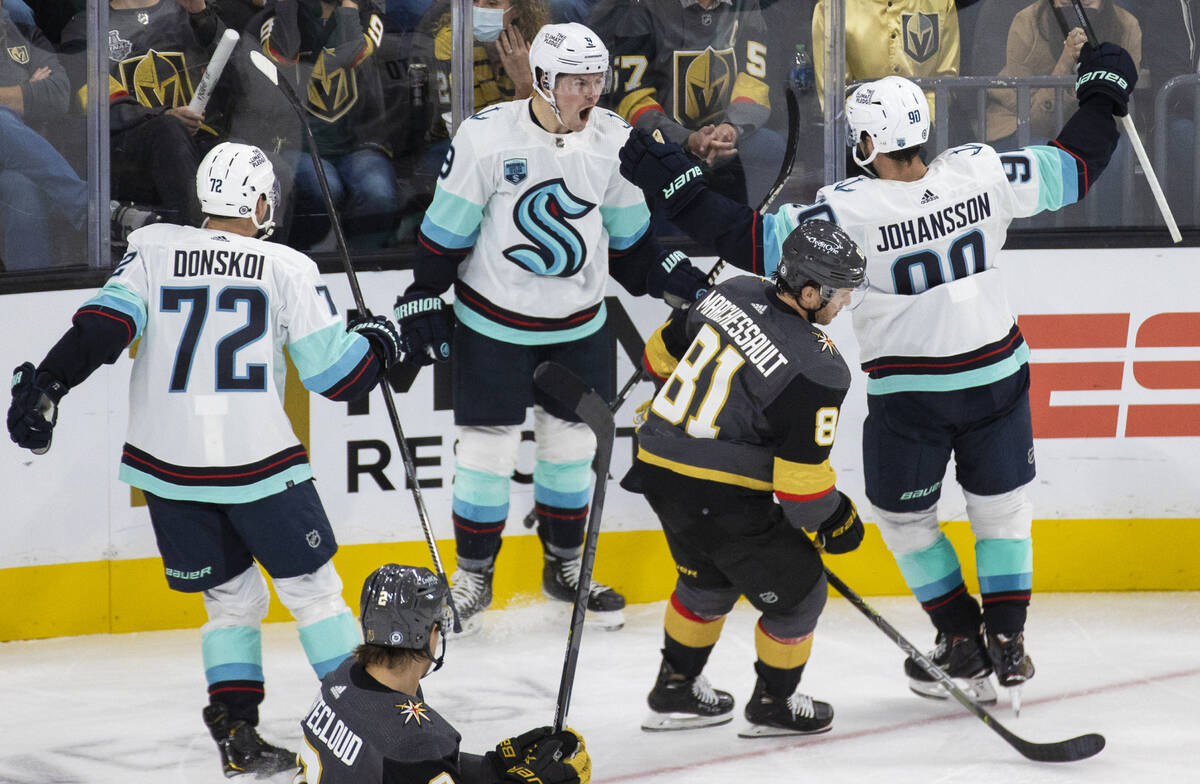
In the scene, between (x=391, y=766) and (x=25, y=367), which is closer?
(x=391, y=766)

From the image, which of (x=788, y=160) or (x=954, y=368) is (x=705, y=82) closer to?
(x=788, y=160)

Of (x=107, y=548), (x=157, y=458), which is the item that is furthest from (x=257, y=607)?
(x=107, y=548)

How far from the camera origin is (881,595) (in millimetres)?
4508

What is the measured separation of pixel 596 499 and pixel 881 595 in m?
1.71

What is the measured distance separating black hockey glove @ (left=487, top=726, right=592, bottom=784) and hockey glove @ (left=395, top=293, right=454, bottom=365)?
1.67 meters

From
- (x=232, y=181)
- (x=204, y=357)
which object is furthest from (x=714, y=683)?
(x=232, y=181)

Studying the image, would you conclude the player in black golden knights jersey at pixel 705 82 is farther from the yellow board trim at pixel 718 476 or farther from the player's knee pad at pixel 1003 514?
the yellow board trim at pixel 718 476

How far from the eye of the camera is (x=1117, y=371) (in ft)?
14.5

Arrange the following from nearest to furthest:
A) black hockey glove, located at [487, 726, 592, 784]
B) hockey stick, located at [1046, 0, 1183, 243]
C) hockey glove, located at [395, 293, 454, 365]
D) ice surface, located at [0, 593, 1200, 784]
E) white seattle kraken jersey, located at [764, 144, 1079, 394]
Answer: black hockey glove, located at [487, 726, 592, 784], ice surface, located at [0, 593, 1200, 784], white seattle kraken jersey, located at [764, 144, 1079, 394], hockey glove, located at [395, 293, 454, 365], hockey stick, located at [1046, 0, 1183, 243]

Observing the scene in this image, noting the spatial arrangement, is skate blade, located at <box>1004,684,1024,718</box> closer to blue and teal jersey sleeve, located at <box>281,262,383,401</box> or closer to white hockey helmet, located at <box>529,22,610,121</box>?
blue and teal jersey sleeve, located at <box>281,262,383,401</box>

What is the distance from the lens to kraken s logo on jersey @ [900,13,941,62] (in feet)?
14.5

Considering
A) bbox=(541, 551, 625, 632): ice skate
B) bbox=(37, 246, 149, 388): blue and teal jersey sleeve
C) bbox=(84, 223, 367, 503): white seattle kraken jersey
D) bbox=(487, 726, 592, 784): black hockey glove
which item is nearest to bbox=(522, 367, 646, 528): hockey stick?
bbox=(541, 551, 625, 632): ice skate

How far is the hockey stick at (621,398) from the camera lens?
4250 mm

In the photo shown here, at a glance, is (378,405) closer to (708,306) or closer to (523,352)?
(523,352)
